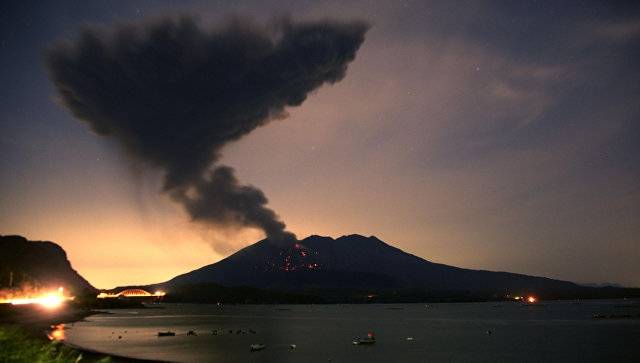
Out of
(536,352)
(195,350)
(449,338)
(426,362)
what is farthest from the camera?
(449,338)

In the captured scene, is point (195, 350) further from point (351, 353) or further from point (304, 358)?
point (351, 353)

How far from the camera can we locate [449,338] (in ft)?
381

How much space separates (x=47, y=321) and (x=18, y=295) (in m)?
47.8

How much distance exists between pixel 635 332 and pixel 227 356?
103m

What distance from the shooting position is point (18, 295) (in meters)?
159

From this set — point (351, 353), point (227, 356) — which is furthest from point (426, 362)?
point (227, 356)

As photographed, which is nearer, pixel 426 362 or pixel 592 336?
pixel 426 362

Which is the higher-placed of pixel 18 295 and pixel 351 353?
pixel 18 295

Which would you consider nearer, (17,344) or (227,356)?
(17,344)

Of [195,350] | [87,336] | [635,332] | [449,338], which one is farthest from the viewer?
[635,332]

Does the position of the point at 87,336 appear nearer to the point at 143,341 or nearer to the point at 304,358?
the point at 143,341

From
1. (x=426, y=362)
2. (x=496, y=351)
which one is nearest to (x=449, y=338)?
(x=496, y=351)

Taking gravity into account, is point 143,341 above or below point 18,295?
below

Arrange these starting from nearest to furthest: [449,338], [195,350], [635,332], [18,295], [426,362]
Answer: [426,362], [195,350], [449,338], [635,332], [18,295]
